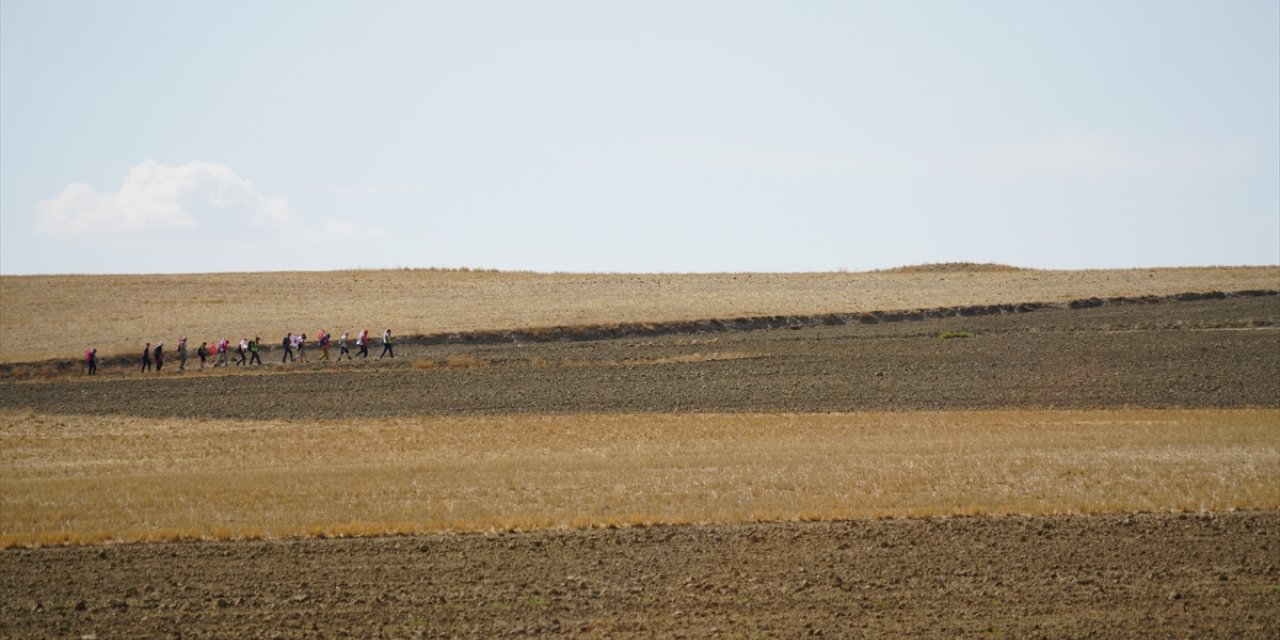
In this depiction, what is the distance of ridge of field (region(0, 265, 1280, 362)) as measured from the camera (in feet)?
183

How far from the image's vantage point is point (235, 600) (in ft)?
46.2

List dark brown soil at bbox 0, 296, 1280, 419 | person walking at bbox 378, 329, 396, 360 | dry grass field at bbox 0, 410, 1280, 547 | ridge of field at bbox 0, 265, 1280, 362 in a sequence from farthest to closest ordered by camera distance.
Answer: ridge of field at bbox 0, 265, 1280, 362 < person walking at bbox 378, 329, 396, 360 < dark brown soil at bbox 0, 296, 1280, 419 < dry grass field at bbox 0, 410, 1280, 547

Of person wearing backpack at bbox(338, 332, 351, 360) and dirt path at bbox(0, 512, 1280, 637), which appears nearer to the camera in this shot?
dirt path at bbox(0, 512, 1280, 637)

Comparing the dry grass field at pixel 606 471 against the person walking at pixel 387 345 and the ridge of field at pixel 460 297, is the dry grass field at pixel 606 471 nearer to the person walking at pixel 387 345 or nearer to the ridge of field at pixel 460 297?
the person walking at pixel 387 345

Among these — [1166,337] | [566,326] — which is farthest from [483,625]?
[566,326]

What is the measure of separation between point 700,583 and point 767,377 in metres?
24.2

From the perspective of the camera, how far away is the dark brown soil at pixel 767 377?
3441 cm

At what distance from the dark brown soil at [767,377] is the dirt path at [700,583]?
16.4 metres

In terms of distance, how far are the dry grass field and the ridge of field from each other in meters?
23.1

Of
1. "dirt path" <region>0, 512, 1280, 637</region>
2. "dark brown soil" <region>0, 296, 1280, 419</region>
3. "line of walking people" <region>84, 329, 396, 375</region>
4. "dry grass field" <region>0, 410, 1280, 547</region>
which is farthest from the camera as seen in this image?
"line of walking people" <region>84, 329, 396, 375</region>

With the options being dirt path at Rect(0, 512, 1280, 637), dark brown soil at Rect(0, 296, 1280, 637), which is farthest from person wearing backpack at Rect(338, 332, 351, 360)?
dirt path at Rect(0, 512, 1280, 637)

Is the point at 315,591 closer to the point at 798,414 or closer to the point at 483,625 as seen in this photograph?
the point at 483,625

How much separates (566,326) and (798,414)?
2212 cm

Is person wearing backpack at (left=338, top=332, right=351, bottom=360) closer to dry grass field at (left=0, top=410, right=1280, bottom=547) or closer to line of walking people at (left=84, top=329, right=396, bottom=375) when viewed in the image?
line of walking people at (left=84, top=329, right=396, bottom=375)
